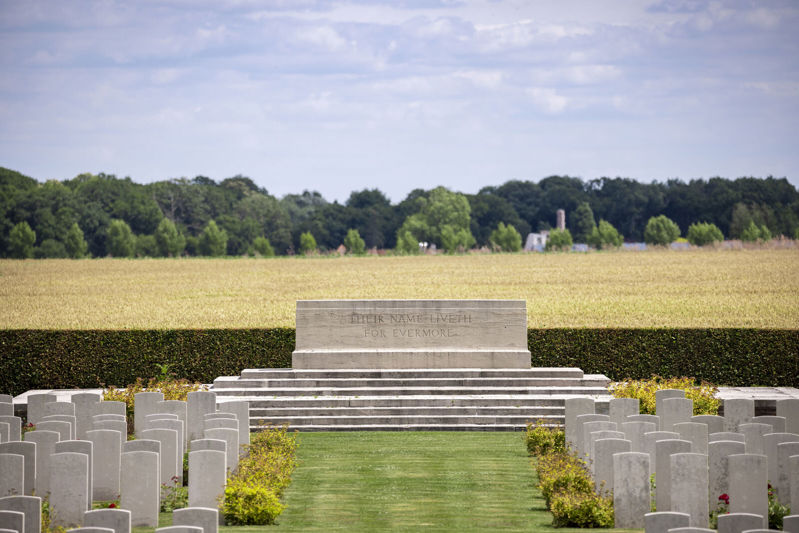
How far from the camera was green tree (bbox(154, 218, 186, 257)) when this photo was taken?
7725cm

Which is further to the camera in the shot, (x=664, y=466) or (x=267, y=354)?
(x=267, y=354)

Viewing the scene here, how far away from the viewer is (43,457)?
12.2m

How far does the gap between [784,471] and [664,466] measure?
5.56 feet

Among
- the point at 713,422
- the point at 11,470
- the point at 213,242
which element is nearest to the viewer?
the point at 11,470

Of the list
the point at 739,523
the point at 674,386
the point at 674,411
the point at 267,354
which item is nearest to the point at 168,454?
the point at 739,523

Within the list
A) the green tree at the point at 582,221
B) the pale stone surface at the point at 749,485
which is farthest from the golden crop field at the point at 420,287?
the green tree at the point at 582,221

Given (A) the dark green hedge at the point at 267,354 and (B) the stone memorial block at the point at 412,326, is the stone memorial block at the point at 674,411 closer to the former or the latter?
(B) the stone memorial block at the point at 412,326

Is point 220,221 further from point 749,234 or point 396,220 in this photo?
point 749,234

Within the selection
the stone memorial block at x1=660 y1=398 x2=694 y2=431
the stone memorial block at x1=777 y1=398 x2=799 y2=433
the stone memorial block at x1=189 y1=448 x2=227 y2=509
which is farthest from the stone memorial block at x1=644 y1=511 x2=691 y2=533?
the stone memorial block at x1=777 y1=398 x2=799 y2=433

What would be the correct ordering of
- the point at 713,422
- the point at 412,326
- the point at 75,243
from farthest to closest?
1. the point at 75,243
2. the point at 412,326
3. the point at 713,422

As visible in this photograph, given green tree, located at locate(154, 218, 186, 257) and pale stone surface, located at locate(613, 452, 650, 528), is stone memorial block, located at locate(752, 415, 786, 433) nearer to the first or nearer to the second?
pale stone surface, located at locate(613, 452, 650, 528)

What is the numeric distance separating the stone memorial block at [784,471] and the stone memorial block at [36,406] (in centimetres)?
1071

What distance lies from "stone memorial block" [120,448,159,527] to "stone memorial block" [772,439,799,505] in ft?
24.0

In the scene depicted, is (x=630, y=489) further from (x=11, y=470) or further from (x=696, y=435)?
(x=11, y=470)
